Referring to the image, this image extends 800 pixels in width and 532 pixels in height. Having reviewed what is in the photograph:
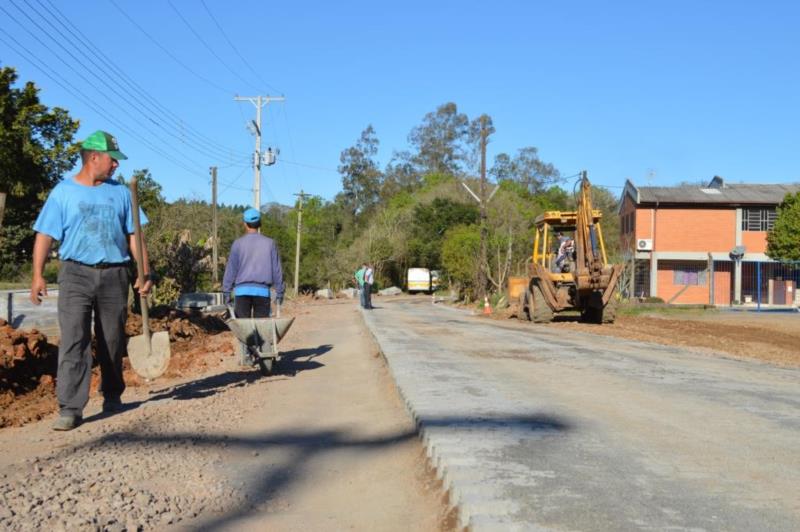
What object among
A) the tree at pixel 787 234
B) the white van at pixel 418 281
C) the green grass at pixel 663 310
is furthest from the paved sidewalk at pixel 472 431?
the white van at pixel 418 281

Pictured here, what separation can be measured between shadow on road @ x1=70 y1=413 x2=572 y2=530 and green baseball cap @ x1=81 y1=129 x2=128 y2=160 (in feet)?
6.72

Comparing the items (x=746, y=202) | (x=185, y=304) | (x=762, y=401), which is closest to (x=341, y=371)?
(x=762, y=401)

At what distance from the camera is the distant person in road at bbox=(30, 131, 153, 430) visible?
517 centimetres

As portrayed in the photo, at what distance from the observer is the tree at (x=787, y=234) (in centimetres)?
3347

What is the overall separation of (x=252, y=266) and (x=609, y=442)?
456 centimetres

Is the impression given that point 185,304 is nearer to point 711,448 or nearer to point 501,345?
point 501,345

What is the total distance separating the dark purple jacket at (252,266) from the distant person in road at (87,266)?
7.48 ft

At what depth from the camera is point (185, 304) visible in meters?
19.3

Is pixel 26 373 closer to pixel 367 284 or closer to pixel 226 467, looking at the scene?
pixel 226 467

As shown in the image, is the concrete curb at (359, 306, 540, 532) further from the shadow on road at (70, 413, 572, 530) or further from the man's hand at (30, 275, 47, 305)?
the man's hand at (30, 275, 47, 305)

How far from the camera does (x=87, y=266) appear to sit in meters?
5.30

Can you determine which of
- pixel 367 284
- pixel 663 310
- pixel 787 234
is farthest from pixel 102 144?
pixel 787 234

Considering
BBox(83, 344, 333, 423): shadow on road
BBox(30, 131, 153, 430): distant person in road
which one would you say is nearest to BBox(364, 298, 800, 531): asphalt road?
BBox(83, 344, 333, 423): shadow on road

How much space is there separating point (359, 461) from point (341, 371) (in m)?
3.88
